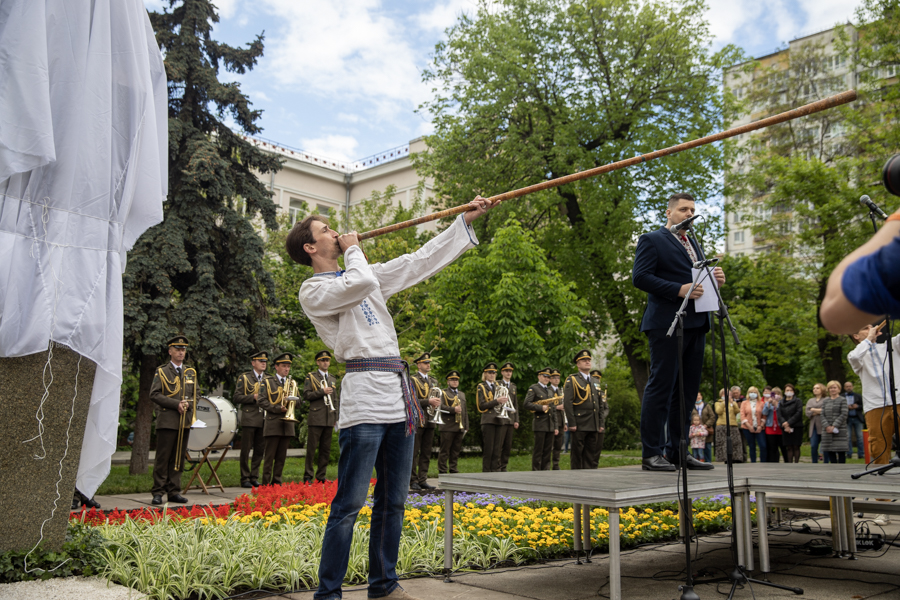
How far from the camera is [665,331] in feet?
17.3

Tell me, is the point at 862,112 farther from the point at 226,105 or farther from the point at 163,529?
the point at 163,529

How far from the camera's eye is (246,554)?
4.89m

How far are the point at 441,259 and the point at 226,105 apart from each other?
13.7 m

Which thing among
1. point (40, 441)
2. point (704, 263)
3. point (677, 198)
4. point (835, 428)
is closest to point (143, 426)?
point (40, 441)

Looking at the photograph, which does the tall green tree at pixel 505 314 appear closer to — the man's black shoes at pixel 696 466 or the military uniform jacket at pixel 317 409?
the military uniform jacket at pixel 317 409

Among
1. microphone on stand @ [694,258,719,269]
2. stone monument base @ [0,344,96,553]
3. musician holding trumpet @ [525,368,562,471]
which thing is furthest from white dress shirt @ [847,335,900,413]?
stone monument base @ [0,344,96,553]

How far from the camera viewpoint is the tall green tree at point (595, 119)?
22047 mm

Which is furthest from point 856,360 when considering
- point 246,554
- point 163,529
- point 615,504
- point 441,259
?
point 163,529

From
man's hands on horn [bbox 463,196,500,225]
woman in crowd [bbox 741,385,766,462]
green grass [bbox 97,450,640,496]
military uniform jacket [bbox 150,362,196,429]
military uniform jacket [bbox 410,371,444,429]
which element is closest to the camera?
man's hands on horn [bbox 463,196,500,225]

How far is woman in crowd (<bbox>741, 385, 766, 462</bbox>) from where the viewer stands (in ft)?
61.1

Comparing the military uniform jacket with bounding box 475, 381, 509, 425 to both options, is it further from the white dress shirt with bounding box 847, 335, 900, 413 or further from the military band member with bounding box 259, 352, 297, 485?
the white dress shirt with bounding box 847, 335, 900, 413

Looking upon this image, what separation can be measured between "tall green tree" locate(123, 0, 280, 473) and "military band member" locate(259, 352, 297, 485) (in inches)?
121

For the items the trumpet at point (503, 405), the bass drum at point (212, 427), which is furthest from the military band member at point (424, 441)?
the bass drum at point (212, 427)

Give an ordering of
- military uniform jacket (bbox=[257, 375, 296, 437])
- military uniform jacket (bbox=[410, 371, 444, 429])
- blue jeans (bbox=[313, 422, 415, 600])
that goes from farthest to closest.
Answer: military uniform jacket (bbox=[410, 371, 444, 429]) → military uniform jacket (bbox=[257, 375, 296, 437]) → blue jeans (bbox=[313, 422, 415, 600])
